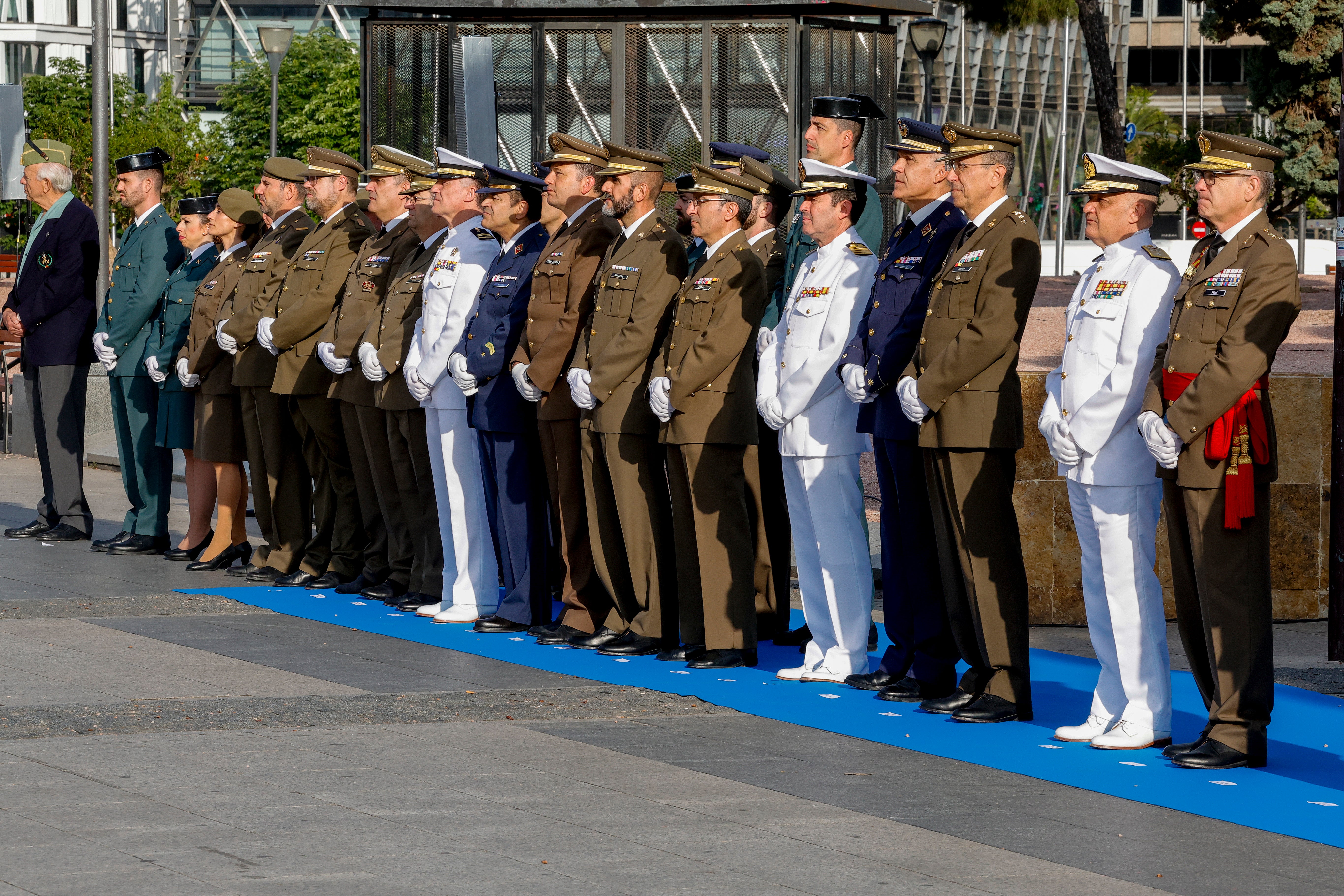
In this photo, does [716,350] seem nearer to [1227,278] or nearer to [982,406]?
[982,406]

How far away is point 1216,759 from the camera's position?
6.07 metres

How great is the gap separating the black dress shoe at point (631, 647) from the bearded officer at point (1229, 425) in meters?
2.68

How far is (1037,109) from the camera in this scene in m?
71.5

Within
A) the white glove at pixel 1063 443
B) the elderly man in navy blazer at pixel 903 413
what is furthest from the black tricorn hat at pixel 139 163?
the white glove at pixel 1063 443

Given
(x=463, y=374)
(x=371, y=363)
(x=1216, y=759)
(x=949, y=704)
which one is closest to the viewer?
(x=1216, y=759)

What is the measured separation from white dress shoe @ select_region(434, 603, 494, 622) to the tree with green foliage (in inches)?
1886

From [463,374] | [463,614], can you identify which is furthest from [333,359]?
[463,614]

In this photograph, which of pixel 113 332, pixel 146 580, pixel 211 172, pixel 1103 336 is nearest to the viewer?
pixel 1103 336

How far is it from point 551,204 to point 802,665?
2.40 m

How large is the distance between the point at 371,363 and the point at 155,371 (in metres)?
2.17

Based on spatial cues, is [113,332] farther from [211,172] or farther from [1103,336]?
[211,172]

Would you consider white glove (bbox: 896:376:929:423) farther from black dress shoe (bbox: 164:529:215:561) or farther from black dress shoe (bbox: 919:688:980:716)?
black dress shoe (bbox: 164:529:215:561)

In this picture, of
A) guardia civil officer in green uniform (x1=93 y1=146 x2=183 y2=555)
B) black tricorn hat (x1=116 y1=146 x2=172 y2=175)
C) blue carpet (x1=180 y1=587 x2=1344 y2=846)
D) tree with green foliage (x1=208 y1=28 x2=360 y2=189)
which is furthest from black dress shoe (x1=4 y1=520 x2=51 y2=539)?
tree with green foliage (x1=208 y1=28 x2=360 y2=189)

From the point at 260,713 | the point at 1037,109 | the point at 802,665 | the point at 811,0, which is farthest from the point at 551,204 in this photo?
the point at 1037,109
